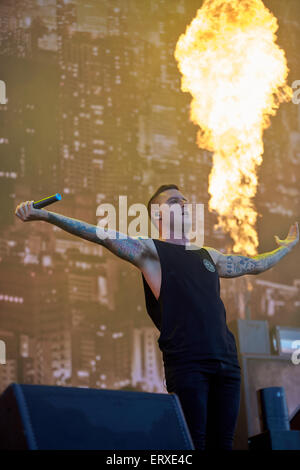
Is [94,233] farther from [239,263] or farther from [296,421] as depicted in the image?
[296,421]

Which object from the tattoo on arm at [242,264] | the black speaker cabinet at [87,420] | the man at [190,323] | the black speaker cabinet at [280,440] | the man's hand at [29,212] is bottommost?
the black speaker cabinet at [280,440]

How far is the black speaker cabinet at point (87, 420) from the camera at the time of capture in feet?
4.82

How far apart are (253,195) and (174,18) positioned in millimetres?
2129

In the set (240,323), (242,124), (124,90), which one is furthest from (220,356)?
(124,90)

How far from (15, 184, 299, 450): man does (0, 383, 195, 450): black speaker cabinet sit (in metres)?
0.42

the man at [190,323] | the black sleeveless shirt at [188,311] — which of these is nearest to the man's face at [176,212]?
the man at [190,323]

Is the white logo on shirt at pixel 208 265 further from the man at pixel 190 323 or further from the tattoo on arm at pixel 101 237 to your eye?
the tattoo on arm at pixel 101 237

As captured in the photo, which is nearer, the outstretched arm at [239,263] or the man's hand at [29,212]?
the man's hand at [29,212]

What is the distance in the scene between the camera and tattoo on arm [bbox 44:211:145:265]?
2.27 m

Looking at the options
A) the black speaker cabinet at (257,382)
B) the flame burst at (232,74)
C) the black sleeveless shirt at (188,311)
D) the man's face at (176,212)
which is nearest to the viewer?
the black sleeveless shirt at (188,311)

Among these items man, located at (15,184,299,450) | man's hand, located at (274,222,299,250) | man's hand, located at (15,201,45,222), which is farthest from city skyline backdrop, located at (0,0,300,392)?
man's hand, located at (15,201,45,222)

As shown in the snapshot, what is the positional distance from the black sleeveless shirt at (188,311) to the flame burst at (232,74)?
2302mm

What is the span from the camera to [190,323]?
2.25 m
